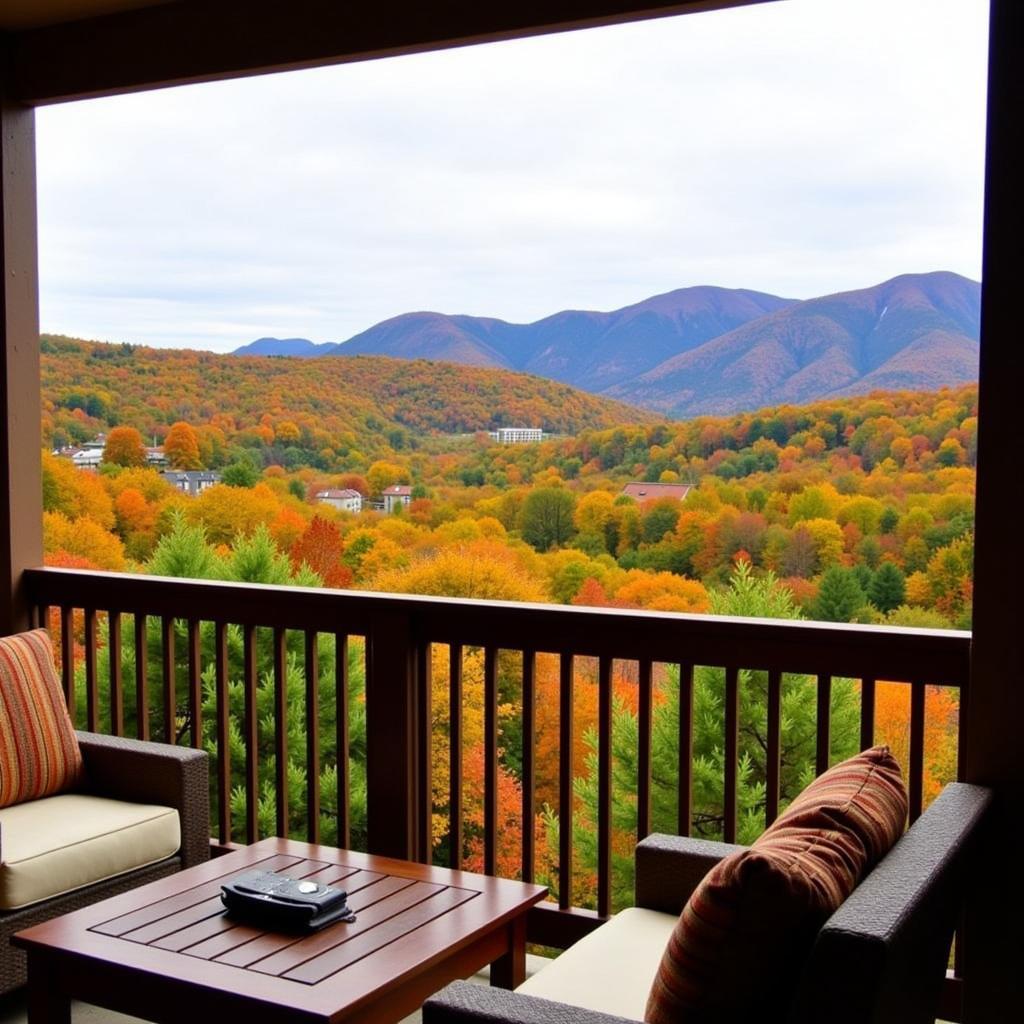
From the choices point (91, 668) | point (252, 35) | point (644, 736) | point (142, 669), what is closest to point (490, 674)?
point (644, 736)

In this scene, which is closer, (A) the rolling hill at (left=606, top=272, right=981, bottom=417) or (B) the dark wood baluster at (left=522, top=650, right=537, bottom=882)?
(B) the dark wood baluster at (left=522, top=650, right=537, bottom=882)

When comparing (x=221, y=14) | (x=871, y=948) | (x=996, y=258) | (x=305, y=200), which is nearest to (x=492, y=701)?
(x=996, y=258)

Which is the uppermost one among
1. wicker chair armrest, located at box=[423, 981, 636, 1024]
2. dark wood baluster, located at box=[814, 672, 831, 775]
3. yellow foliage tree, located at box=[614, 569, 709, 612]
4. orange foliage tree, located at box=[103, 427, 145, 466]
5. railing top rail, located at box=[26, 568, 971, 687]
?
orange foliage tree, located at box=[103, 427, 145, 466]

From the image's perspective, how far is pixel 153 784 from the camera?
3.34 meters

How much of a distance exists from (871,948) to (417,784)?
87.8 inches

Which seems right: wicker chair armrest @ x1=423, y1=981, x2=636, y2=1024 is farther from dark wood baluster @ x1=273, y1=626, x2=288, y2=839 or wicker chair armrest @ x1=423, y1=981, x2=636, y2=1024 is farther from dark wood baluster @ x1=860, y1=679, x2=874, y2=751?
dark wood baluster @ x1=273, y1=626, x2=288, y2=839

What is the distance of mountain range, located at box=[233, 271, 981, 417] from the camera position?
12.4 metres

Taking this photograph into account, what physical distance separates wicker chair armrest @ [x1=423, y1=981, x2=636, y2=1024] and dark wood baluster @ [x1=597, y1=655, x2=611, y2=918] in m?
1.45

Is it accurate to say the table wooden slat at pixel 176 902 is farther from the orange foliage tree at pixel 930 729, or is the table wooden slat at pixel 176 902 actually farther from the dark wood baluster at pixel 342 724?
the orange foliage tree at pixel 930 729

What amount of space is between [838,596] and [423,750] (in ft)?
34.0

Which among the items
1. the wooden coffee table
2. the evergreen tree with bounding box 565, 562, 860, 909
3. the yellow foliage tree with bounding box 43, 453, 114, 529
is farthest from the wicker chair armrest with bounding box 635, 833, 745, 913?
the yellow foliage tree with bounding box 43, 453, 114, 529

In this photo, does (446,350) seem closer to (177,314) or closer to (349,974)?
(177,314)

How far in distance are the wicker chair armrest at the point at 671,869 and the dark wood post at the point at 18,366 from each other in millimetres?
2703

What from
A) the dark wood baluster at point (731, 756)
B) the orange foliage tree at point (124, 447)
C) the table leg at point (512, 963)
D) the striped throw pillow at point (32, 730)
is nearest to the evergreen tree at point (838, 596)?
the orange foliage tree at point (124, 447)
